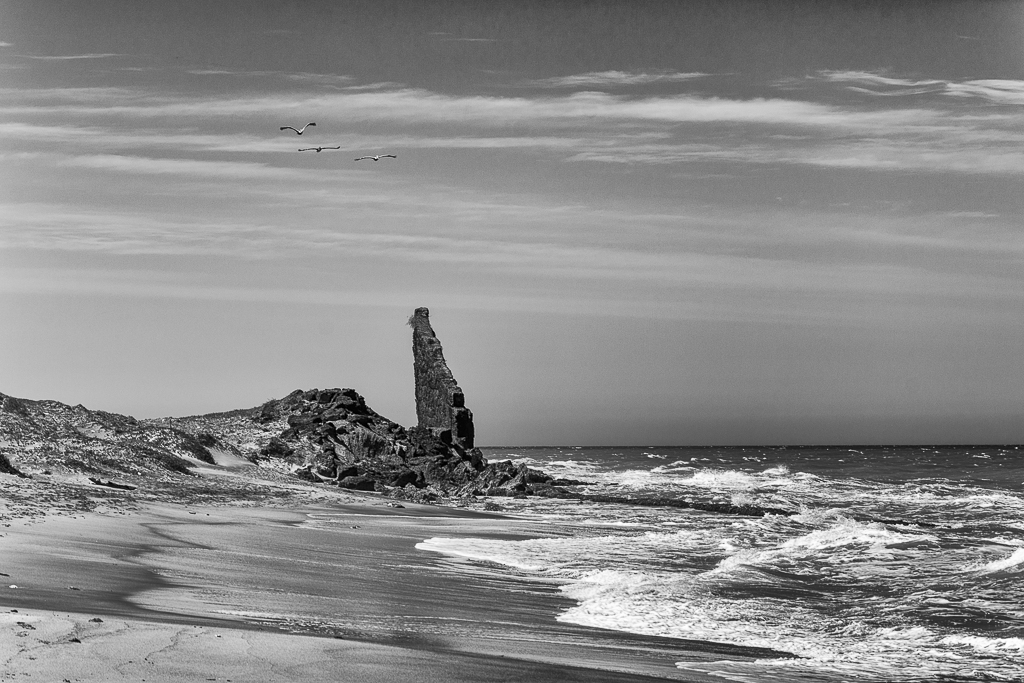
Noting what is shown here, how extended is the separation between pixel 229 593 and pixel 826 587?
28.2 feet

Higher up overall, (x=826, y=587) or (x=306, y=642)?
(x=306, y=642)

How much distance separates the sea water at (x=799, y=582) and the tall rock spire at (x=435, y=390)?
31.9 ft

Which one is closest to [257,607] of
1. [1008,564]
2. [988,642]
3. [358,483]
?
[988,642]

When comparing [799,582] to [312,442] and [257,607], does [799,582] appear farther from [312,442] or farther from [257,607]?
[312,442]

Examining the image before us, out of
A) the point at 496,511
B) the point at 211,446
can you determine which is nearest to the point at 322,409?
the point at 211,446

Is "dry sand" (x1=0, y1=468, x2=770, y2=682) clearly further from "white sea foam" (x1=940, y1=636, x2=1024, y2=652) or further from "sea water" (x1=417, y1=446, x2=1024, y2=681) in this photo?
"white sea foam" (x1=940, y1=636, x2=1024, y2=652)

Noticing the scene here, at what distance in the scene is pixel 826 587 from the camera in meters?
15.5

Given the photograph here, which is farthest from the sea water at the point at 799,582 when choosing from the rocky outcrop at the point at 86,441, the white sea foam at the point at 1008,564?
the rocky outcrop at the point at 86,441

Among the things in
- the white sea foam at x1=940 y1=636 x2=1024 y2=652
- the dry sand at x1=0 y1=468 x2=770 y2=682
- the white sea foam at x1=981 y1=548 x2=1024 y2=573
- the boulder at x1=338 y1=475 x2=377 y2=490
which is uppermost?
the dry sand at x1=0 y1=468 x2=770 y2=682

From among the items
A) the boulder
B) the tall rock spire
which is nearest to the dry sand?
the boulder

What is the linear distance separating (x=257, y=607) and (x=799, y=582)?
863 centimetres

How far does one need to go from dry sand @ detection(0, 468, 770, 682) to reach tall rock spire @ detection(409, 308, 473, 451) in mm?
19637

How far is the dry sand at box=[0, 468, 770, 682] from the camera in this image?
7.07 meters

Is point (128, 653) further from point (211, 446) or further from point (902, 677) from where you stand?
point (211, 446)
